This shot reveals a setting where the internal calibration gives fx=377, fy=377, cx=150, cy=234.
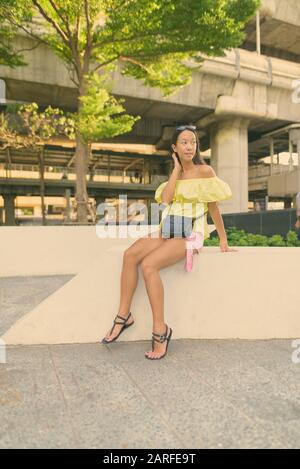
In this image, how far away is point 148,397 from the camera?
91.8 inches

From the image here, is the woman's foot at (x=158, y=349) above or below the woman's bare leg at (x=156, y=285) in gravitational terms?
below

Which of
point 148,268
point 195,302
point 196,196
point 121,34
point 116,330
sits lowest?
point 116,330

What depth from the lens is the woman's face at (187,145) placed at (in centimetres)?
335

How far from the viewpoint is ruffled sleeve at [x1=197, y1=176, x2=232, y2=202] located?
11.0 feet

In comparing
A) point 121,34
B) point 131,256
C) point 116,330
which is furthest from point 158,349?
point 121,34

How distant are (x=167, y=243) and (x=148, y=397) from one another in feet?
4.26

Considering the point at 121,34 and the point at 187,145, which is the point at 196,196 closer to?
the point at 187,145

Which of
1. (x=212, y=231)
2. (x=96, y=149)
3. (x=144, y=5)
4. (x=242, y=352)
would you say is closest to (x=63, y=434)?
(x=242, y=352)

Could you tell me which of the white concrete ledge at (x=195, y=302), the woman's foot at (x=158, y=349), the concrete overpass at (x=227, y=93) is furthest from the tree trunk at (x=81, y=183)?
the woman's foot at (x=158, y=349)

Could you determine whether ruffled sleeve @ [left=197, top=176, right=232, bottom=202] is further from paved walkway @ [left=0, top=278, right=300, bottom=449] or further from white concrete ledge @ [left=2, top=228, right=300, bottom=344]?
paved walkway @ [left=0, top=278, right=300, bottom=449]

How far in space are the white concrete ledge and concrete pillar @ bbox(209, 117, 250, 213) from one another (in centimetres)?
1812

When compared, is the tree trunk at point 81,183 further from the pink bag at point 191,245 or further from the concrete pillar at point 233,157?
the concrete pillar at point 233,157

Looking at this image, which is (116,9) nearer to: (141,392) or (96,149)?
(141,392)

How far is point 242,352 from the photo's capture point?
3240mm
